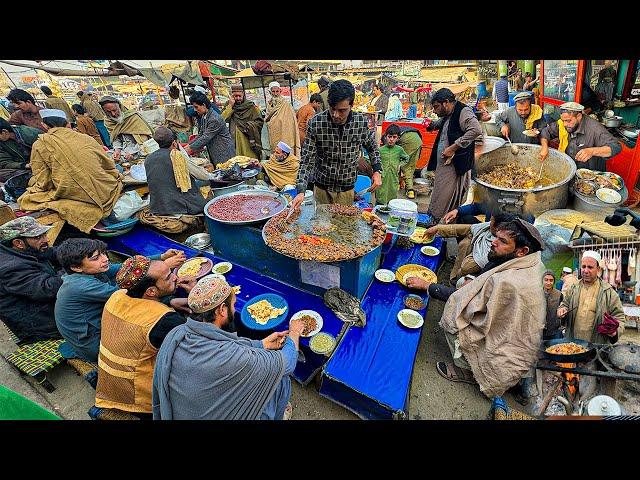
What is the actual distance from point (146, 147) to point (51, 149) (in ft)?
10.6

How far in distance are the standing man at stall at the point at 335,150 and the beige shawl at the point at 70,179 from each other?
379 centimetres

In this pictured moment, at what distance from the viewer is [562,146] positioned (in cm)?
612

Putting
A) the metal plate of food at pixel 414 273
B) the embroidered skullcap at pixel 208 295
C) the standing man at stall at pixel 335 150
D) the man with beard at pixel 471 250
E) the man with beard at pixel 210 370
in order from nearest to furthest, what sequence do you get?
the man with beard at pixel 210 370, the embroidered skullcap at pixel 208 295, the man with beard at pixel 471 250, the standing man at stall at pixel 335 150, the metal plate of food at pixel 414 273

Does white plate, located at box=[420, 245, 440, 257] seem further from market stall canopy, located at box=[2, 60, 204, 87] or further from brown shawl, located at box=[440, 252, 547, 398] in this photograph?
market stall canopy, located at box=[2, 60, 204, 87]

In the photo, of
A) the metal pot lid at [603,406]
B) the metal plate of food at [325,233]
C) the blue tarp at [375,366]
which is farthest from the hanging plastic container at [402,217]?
the metal pot lid at [603,406]

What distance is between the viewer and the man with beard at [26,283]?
11.4ft

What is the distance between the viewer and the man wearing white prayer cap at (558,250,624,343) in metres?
3.20

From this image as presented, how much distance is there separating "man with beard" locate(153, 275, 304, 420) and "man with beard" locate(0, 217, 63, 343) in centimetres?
236

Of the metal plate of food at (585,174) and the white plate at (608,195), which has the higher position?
the metal plate of food at (585,174)

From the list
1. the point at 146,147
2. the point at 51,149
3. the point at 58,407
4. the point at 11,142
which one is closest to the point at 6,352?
the point at 58,407

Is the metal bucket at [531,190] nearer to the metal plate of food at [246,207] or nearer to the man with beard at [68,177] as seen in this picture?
the metal plate of food at [246,207]

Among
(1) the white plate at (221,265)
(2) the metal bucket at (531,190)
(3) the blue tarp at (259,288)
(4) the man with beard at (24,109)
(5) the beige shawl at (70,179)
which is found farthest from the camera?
(4) the man with beard at (24,109)

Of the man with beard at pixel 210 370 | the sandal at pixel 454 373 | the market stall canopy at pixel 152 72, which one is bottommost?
the sandal at pixel 454 373

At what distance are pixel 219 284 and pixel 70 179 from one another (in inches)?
189
